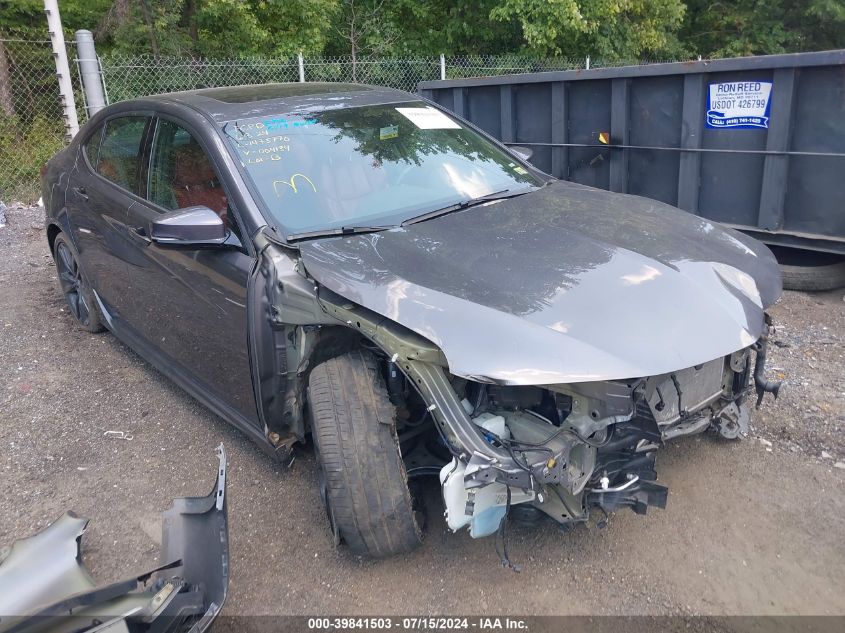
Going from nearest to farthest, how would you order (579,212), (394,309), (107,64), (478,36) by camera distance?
(394,309), (579,212), (107,64), (478,36)

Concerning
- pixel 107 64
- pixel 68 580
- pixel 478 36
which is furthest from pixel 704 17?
pixel 68 580

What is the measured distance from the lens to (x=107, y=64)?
1026 centimetres

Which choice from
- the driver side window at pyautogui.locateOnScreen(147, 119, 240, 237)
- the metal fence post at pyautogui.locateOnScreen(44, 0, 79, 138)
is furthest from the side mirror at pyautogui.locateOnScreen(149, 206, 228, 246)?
the metal fence post at pyautogui.locateOnScreen(44, 0, 79, 138)

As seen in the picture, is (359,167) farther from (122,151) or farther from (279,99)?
(122,151)

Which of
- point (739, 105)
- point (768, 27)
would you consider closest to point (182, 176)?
point (739, 105)

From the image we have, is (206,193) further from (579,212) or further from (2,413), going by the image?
(2,413)

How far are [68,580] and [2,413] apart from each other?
7.30ft

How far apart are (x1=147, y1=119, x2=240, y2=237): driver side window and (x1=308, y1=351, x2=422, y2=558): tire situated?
959mm

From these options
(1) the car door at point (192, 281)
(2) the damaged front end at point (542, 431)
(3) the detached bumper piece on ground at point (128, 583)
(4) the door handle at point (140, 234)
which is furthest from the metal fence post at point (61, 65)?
(2) the damaged front end at point (542, 431)

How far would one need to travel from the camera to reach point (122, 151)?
4.25m

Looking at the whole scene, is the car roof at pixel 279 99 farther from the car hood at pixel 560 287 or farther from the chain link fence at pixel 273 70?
the chain link fence at pixel 273 70

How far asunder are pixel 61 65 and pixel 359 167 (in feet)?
26.1

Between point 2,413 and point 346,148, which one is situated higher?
point 346,148

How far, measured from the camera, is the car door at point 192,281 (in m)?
3.23
